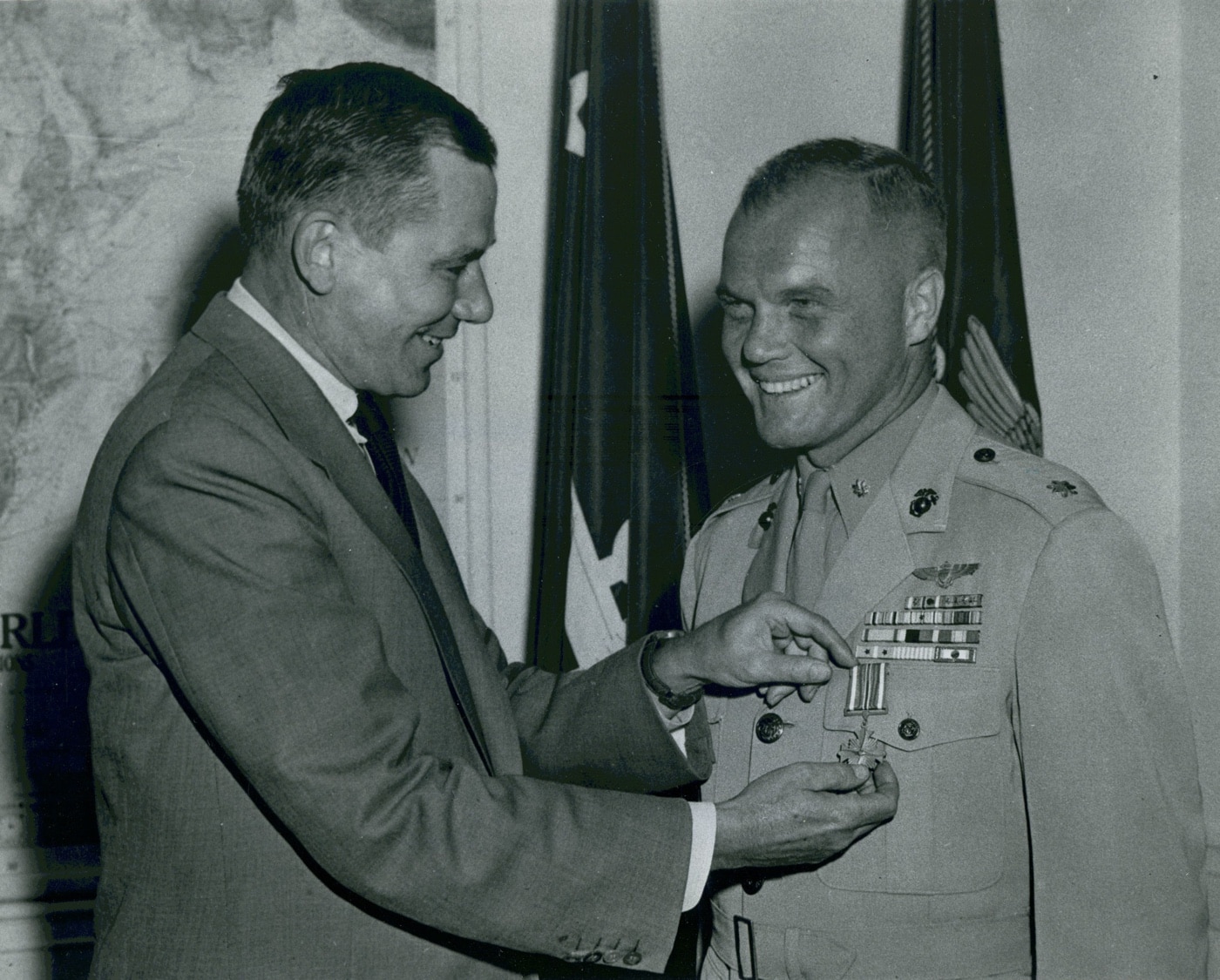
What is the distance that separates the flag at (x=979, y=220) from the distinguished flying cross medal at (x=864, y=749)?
176 centimetres

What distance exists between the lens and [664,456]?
3.27 m

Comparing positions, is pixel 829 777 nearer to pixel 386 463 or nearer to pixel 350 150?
pixel 386 463

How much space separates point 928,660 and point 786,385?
52cm

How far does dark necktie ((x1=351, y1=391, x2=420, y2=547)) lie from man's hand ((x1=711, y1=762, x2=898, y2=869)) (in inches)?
26.8

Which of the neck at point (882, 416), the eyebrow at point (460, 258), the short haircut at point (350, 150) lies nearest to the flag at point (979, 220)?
the neck at point (882, 416)

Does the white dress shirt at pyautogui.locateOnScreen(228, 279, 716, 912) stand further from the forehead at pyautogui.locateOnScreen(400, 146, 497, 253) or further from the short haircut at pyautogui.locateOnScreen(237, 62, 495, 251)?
the forehead at pyautogui.locateOnScreen(400, 146, 497, 253)

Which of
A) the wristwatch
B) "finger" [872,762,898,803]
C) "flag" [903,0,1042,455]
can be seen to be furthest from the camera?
"flag" [903,0,1042,455]

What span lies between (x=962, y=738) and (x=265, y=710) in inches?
39.8

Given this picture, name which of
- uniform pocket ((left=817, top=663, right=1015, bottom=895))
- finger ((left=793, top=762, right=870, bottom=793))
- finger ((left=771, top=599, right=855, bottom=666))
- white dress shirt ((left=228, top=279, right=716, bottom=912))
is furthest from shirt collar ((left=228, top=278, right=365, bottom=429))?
uniform pocket ((left=817, top=663, right=1015, bottom=895))

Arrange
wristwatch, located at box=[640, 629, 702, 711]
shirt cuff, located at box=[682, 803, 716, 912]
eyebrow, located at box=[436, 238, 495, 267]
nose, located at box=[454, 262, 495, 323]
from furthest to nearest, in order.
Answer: wristwatch, located at box=[640, 629, 702, 711] < nose, located at box=[454, 262, 495, 323] < eyebrow, located at box=[436, 238, 495, 267] < shirt cuff, located at box=[682, 803, 716, 912]

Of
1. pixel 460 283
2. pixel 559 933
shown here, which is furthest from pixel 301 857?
pixel 460 283

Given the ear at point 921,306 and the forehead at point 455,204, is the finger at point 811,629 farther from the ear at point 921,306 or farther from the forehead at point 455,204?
the forehead at point 455,204

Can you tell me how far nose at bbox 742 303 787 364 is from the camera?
1958 millimetres

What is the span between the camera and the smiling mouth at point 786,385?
1.97 meters
